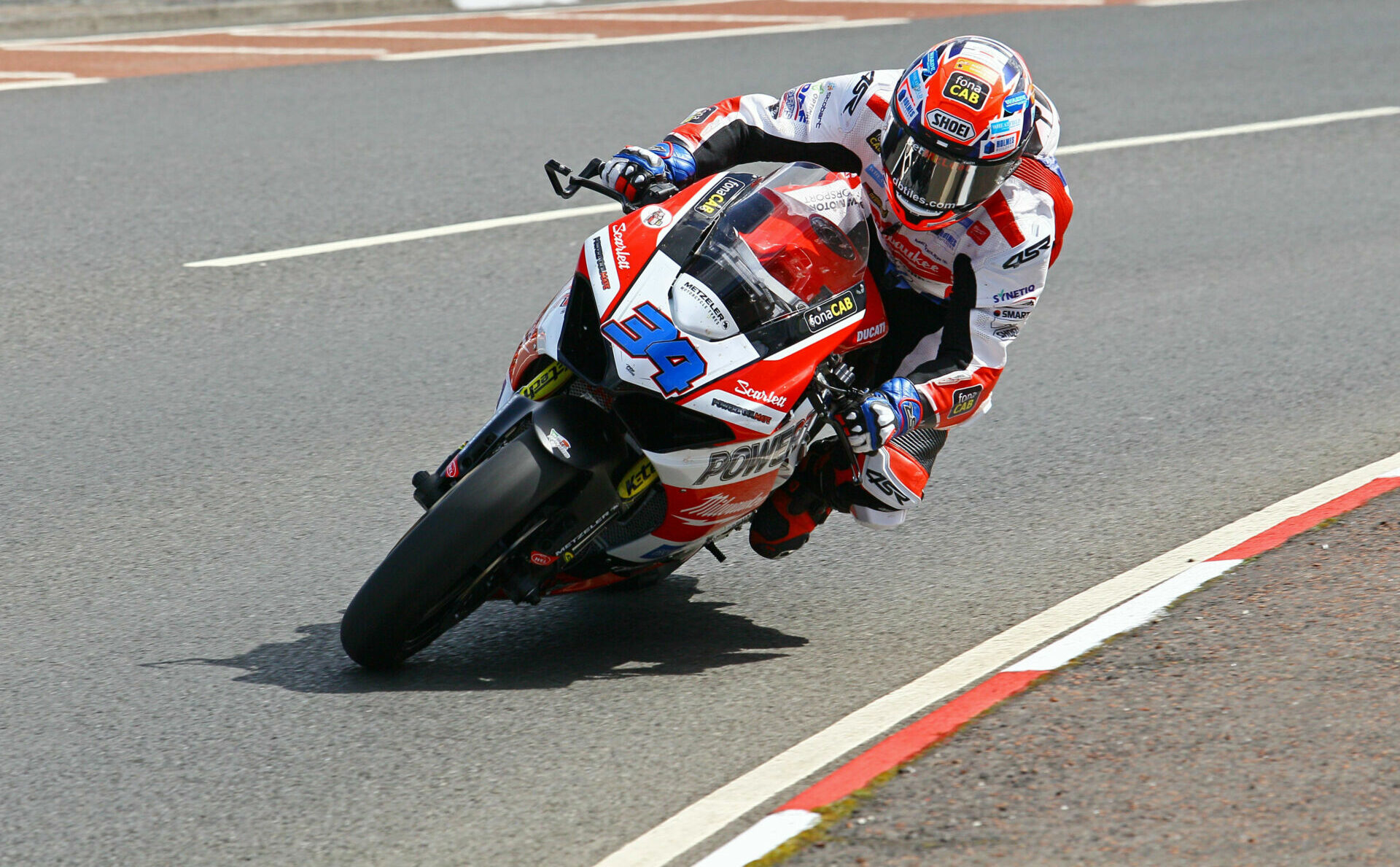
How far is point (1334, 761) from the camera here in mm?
3629

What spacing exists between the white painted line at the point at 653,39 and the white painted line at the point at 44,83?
248 centimetres

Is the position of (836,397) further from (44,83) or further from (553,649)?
(44,83)

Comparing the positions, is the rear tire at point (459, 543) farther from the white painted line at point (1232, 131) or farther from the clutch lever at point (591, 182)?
the white painted line at point (1232, 131)

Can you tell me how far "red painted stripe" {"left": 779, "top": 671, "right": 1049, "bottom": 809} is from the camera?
11.6ft

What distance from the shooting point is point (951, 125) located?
4277 mm

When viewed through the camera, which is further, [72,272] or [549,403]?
[72,272]

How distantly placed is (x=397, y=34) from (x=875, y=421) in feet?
40.7

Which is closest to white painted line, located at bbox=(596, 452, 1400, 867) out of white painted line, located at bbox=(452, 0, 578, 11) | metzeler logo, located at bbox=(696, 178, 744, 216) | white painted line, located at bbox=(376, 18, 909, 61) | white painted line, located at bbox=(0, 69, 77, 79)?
metzeler logo, located at bbox=(696, 178, 744, 216)

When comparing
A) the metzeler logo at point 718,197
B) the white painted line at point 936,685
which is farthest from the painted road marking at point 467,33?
the white painted line at point 936,685

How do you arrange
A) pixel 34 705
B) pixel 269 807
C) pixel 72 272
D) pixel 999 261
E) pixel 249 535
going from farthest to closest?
1. pixel 72 272
2. pixel 249 535
3. pixel 999 261
4. pixel 34 705
5. pixel 269 807

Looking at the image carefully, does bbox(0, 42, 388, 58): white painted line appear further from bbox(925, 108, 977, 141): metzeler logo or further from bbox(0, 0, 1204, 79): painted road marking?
bbox(925, 108, 977, 141): metzeler logo

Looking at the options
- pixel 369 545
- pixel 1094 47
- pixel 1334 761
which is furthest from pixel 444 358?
pixel 1094 47

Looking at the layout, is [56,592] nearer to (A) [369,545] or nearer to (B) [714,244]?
(A) [369,545]

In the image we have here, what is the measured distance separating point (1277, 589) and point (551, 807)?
226 centimetres
